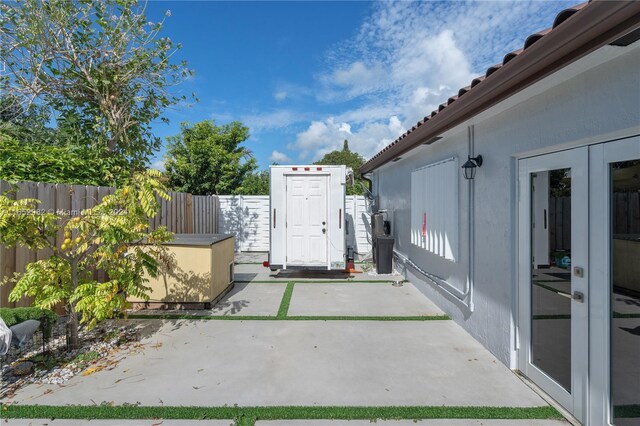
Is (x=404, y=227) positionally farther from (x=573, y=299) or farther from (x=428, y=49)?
(x=573, y=299)

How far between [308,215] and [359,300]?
244cm

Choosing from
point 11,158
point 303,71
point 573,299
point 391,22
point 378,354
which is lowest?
point 378,354

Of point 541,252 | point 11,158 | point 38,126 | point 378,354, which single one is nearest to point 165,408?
point 378,354

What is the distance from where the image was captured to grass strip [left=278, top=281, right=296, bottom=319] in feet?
15.7

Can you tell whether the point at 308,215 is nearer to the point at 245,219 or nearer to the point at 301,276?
the point at 301,276

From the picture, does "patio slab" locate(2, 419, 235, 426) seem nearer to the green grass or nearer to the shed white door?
the green grass

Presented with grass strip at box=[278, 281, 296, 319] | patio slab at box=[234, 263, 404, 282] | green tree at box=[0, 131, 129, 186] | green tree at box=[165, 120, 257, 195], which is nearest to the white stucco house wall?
grass strip at box=[278, 281, 296, 319]

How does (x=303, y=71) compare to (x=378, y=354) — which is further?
(x=303, y=71)

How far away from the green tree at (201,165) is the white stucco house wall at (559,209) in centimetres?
982

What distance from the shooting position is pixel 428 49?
20.3ft

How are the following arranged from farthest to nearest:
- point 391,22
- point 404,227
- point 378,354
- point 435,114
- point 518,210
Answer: point 404,227 → point 391,22 → point 435,114 → point 378,354 → point 518,210

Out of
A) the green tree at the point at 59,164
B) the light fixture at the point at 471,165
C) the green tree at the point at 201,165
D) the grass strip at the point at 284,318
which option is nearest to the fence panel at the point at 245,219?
the green tree at the point at 201,165

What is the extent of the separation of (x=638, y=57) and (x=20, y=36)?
814cm

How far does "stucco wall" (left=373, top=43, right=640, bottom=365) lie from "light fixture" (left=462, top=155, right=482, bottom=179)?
0.08 meters
